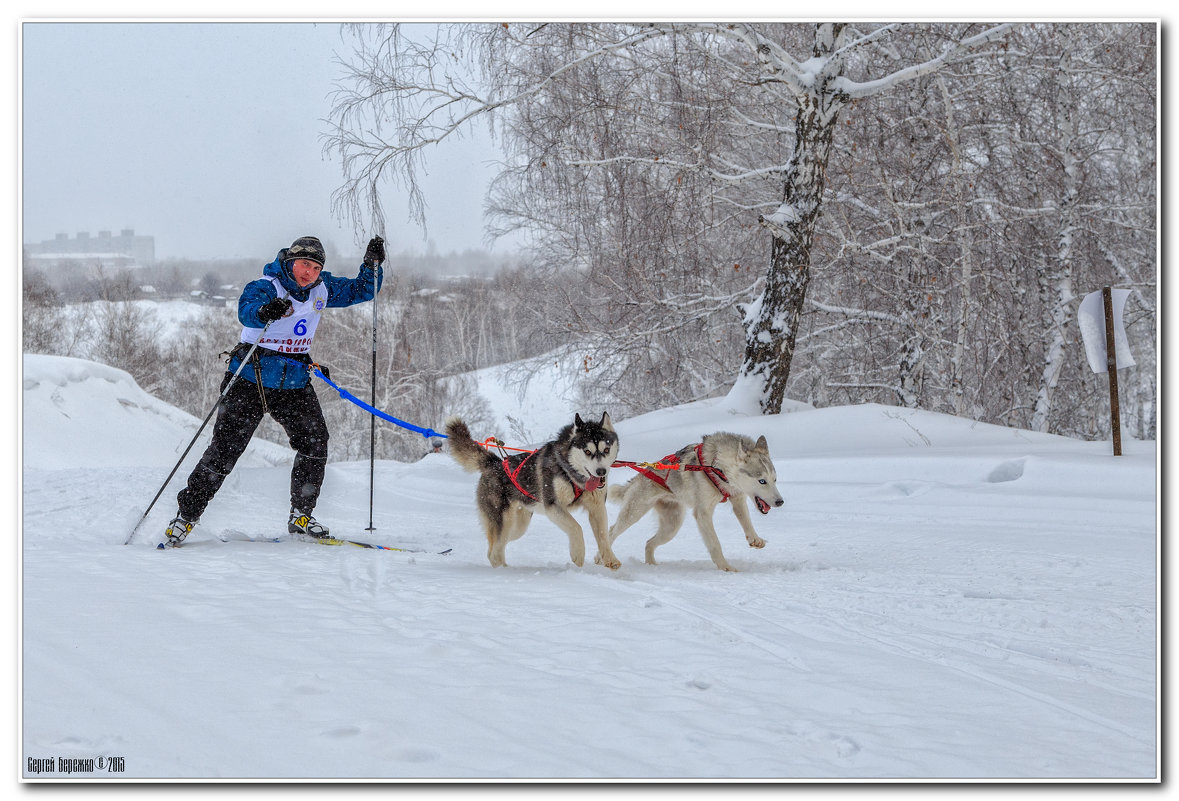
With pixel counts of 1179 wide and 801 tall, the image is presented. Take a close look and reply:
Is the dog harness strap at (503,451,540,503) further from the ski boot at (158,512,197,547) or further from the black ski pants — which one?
the ski boot at (158,512,197,547)

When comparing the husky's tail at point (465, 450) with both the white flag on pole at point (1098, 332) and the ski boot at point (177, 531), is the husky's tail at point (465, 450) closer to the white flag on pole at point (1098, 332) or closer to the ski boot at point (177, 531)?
the ski boot at point (177, 531)

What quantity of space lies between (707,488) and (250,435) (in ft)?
9.55

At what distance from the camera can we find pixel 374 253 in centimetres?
540

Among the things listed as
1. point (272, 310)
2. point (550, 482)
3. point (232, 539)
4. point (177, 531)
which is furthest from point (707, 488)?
point (177, 531)

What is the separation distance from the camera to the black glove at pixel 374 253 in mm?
5344

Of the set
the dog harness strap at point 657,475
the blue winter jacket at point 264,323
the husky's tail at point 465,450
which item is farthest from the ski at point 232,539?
the dog harness strap at point 657,475

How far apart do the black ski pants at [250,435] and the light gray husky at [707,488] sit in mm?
2041

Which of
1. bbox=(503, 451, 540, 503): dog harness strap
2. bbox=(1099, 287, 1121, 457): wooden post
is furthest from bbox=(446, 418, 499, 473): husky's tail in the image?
bbox=(1099, 287, 1121, 457): wooden post

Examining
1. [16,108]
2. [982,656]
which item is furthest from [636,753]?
[16,108]

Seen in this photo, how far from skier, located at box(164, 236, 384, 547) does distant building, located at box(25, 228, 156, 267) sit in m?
0.75

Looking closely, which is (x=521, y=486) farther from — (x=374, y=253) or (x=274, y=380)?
(x=374, y=253)

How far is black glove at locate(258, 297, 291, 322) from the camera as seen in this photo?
15.3 ft

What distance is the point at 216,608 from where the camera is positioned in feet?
10.3

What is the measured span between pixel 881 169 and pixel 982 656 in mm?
8224
